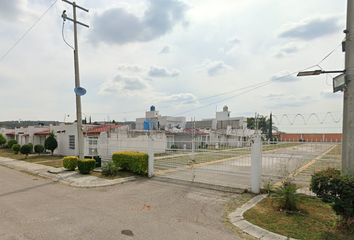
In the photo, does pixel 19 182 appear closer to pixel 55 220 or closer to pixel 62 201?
pixel 62 201

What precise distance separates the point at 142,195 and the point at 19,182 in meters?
6.40

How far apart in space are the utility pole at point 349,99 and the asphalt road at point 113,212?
2967 mm

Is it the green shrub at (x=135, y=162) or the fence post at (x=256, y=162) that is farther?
the green shrub at (x=135, y=162)

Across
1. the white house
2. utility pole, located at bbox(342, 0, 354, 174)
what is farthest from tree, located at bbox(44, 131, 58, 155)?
utility pole, located at bbox(342, 0, 354, 174)

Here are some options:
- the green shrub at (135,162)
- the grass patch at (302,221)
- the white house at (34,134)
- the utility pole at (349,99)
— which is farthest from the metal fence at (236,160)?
the white house at (34,134)

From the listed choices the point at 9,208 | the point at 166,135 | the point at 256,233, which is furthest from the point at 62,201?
the point at 166,135

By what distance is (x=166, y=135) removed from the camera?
2183 centimetres

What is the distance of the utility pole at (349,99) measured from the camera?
460cm

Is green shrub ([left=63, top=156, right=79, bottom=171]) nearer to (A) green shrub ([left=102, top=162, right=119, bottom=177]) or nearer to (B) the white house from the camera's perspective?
(A) green shrub ([left=102, top=162, right=119, bottom=177])

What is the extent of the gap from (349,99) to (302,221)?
2908 mm

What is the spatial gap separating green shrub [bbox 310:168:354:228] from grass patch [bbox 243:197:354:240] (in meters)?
0.38

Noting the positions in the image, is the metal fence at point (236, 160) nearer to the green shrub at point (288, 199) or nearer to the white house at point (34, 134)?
the green shrub at point (288, 199)

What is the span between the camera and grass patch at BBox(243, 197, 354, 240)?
4188mm

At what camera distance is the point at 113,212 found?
5.70m
